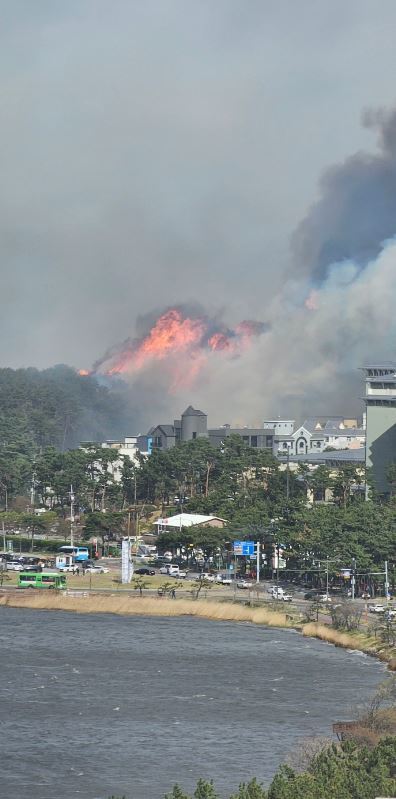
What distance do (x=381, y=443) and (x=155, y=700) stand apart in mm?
110037

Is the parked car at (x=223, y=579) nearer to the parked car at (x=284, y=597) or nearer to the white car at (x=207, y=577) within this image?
the white car at (x=207, y=577)

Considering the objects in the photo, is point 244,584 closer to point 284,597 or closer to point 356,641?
point 284,597

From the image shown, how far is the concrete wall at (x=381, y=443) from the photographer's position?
194m

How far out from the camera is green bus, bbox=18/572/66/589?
150125mm

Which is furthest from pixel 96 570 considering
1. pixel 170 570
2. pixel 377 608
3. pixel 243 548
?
pixel 377 608

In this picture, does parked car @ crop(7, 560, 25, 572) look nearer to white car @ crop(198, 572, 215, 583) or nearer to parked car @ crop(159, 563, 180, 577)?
parked car @ crop(159, 563, 180, 577)

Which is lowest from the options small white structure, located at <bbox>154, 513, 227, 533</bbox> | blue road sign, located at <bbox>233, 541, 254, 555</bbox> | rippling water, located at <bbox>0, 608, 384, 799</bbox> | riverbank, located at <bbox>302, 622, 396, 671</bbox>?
rippling water, located at <bbox>0, 608, 384, 799</bbox>

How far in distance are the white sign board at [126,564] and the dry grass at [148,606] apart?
19.6ft

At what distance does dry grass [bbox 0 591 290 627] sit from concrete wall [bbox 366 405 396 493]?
59.9 metres

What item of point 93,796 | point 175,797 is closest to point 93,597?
point 93,796

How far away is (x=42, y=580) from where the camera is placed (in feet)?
495

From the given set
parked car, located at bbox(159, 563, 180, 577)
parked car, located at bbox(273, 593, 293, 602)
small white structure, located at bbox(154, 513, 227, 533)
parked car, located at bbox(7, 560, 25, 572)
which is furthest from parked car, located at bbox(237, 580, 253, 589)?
parked car, located at bbox(7, 560, 25, 572)

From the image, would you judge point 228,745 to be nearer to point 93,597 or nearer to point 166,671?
point 166,671

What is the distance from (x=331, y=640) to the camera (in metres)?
118
